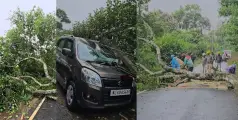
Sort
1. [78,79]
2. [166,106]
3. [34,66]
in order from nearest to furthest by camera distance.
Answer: [78,79] < [166,106] < [34,66]

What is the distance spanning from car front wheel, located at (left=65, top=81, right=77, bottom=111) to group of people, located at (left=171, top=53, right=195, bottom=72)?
964 millimetres

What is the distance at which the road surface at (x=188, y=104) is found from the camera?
2.85 meters

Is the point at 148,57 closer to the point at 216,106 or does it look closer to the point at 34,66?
the point at 216,106

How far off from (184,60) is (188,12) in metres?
→ 0.45

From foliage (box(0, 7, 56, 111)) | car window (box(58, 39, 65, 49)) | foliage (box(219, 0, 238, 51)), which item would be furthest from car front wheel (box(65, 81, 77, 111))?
foliage (box(219, 0, 238, 51))

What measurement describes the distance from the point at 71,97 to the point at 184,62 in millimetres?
1096

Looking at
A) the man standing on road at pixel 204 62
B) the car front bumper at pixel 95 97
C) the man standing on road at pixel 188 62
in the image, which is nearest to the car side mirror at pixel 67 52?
the car front bumper at pixel 95 97

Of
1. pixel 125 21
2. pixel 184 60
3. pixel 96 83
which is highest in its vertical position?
pixel 125 21

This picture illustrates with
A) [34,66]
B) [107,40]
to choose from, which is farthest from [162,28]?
[34,66]

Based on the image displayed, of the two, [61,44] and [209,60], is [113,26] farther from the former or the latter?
[209,60]

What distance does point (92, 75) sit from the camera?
283 cm

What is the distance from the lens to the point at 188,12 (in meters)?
2.96

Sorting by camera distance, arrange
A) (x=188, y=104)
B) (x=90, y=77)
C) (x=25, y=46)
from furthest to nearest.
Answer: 1. (x=25, y=46)
2. (x=188, y=104)
3. (x=90, y=77)

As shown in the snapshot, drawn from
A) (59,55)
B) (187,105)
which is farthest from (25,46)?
(187,105)
